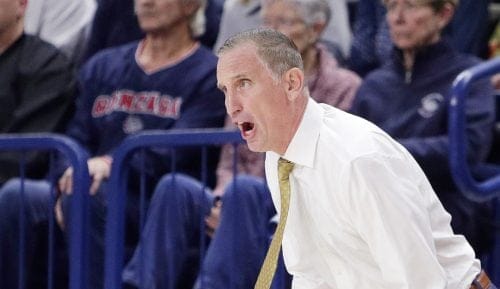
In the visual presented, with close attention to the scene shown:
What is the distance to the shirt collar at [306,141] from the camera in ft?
12.3

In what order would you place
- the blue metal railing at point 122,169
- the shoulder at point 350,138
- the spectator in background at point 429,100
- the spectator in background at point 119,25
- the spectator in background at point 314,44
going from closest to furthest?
1. the shoulder at point 350,138
2. the blue metal railing at point 122,169
3. the spectator in background at point 429,100
4. the spectator in background at point 314,44
5. the spectator in background at point 119,25

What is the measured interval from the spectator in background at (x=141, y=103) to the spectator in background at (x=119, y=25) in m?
0.38

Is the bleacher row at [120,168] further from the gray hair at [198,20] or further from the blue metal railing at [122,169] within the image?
the gray hair at [198,20]

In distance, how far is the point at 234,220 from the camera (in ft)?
17.1

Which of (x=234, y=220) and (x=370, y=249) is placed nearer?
(x=370, y=249)

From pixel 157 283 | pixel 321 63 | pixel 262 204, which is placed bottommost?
pixel 157 283

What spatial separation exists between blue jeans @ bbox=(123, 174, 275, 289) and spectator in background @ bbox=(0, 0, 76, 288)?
66 cm

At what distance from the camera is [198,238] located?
547 centimetres

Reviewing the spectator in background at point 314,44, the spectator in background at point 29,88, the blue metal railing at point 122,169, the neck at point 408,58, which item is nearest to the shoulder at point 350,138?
the blue metal railing at point 122,169

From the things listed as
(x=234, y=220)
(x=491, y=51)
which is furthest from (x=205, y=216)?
(x=491, y=51)

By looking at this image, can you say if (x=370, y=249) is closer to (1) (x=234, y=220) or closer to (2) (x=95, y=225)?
(1) (x=234, y=220)

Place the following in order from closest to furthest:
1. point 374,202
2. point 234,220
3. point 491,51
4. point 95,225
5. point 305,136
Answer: point 374,202, point 305,136, point 234,220, point 95,225, point 491,51

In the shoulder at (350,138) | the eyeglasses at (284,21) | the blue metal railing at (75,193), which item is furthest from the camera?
the eyeglasses at (284,21)

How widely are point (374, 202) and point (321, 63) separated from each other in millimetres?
2687
